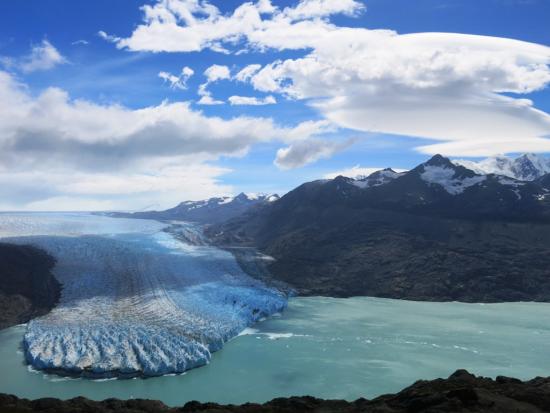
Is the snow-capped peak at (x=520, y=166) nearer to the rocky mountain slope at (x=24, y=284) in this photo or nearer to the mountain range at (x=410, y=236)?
the mountain range at (x=410, y=236)

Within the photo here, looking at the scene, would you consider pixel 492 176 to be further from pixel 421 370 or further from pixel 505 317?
pixel 421 370

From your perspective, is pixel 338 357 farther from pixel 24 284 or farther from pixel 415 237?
pixel 415 237

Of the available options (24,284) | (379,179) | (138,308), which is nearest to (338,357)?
(138,308)

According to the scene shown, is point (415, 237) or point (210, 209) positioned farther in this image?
point (210, 209)

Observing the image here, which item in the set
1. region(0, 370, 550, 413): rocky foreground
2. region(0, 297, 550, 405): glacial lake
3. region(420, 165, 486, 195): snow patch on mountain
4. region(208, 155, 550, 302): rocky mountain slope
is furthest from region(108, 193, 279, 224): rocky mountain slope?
region(0, 370, 550, 413): rocky foreground

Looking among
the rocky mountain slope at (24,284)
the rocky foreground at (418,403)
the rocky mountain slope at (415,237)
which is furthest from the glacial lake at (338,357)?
the rocky mountain slope at (415,237)

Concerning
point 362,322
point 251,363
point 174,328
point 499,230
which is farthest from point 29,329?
point 499,230

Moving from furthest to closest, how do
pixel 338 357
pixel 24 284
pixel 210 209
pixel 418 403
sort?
1. pixel 210 209
2. pixel 24 284
3. pixel 338 357
4. pixel 418 403
